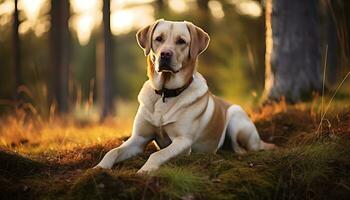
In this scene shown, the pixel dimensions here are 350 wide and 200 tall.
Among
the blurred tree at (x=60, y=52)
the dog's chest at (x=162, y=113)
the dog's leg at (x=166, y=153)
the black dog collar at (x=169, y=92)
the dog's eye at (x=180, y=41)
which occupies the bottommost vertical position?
the blurred tree at (x=60, y=52)

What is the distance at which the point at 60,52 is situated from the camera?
43.0 ft

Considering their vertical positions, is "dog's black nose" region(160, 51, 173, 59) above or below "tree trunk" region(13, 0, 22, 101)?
above

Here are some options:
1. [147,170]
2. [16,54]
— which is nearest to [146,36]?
[147,170]

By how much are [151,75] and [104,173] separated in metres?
1.48

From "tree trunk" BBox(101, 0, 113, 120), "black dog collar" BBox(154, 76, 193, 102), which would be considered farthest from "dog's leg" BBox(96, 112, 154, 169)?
"tree trunk" BBox(101, 0, 113, 120)

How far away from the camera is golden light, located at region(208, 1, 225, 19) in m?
14.4

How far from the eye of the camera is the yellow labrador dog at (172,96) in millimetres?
4469

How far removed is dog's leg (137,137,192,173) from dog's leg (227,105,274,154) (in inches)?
41.7

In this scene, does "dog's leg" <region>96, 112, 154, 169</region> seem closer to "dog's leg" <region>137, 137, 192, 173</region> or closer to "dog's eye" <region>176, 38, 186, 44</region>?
"dog's leg" <region>137, 137, 192, 173</region>

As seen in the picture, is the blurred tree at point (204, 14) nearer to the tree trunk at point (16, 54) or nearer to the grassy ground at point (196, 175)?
the tree trunk at point (16, 54)

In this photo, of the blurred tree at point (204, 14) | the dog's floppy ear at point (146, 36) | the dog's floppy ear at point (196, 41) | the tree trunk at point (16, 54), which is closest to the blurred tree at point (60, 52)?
the tree trunk at point (16, 54)

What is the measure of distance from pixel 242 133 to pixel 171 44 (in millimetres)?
1515

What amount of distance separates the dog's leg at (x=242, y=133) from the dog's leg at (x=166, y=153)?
3.47ft

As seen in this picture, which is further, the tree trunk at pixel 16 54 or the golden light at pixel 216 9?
the golden light at pixel 216 9
